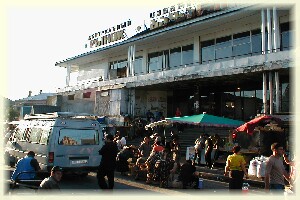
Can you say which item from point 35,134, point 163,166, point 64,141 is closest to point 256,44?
point 163,166

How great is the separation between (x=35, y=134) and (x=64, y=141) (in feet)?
5.11

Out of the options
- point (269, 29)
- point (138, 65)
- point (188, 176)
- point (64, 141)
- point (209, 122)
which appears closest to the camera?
point (188, 176)

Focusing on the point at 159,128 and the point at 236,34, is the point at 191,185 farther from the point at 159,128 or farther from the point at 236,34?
the point at 236,34

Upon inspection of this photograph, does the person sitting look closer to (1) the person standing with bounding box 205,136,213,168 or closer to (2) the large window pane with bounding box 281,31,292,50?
(1) the person standing with bounding box 205,136,213,168

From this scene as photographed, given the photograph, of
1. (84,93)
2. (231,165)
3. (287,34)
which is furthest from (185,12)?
(231,165)

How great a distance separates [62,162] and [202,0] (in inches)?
779

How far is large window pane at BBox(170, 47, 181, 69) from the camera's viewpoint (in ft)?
92.8

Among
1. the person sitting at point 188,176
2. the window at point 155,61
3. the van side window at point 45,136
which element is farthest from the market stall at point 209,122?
the window at point 155,61

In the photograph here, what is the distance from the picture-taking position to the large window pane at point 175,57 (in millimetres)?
28281

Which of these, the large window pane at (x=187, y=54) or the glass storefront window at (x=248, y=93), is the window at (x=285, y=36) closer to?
the glass storefront window at (x=248, y=93)

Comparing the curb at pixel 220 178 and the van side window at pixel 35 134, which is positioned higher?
the van side window at pixel 35 134

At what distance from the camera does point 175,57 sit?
94.1 feet

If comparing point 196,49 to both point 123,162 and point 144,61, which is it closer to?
point 144,61

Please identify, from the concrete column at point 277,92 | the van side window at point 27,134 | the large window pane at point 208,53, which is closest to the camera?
the van side window at point 27,134
